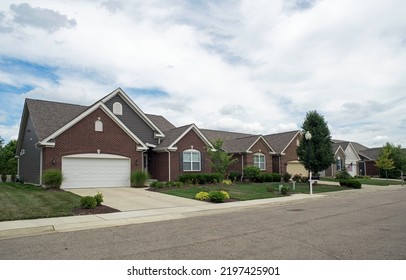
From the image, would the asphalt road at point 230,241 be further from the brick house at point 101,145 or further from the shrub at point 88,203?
the brick house at point 101,145

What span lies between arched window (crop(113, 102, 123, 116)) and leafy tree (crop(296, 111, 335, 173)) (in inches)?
653

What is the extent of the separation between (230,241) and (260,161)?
91.1 feet

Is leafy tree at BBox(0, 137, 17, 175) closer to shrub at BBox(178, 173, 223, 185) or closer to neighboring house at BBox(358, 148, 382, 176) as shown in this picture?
shrub at BBox(178, 173, 223, 185)

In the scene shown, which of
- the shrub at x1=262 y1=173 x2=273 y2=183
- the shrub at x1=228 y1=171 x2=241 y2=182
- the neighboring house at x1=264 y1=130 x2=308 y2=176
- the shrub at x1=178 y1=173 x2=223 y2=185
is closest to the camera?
the shrub at x1=178 y1=173 x2=223 y2=185

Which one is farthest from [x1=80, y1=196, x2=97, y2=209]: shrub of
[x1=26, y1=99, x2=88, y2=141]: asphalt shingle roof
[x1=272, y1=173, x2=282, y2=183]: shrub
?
[x1=272, y1=173, x2=282, y2=183]: shrub

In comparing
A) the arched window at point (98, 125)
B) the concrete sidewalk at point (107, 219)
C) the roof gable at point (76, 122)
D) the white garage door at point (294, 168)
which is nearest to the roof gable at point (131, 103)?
the roof gable at point (76, 122)

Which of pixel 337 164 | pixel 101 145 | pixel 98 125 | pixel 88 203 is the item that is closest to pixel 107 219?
pixel 88 203

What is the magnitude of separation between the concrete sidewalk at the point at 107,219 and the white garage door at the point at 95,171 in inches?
387

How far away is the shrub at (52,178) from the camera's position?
19312 mm

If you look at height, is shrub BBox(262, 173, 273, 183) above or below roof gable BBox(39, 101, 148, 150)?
below

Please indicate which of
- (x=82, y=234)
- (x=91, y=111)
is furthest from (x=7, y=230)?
Answer: (x=91, y=111)

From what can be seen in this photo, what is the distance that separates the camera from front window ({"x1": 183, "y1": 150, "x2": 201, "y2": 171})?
90.9 feet

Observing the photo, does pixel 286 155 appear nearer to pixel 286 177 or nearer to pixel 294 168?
pixel 294 168

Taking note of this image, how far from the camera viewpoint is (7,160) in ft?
139
